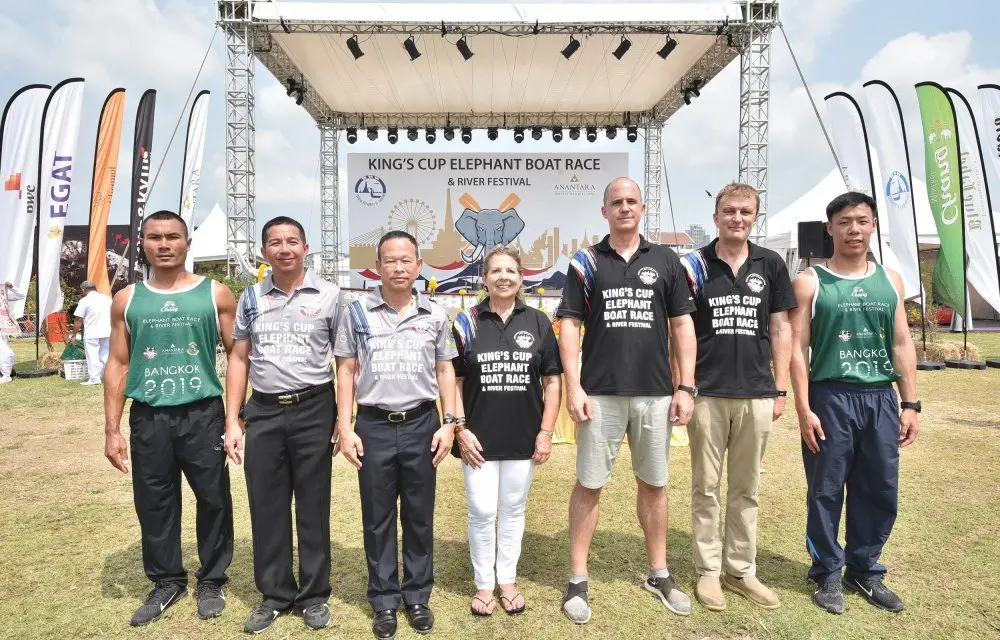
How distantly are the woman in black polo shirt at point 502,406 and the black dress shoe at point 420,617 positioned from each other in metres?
0.20

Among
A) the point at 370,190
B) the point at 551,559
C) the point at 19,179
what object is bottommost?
the point at 551,559

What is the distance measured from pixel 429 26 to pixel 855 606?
10116 millimetres

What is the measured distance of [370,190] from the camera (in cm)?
1555

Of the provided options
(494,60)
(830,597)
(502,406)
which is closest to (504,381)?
(502,406)

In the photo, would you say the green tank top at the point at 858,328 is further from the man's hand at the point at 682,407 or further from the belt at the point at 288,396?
the belt at the point at 288,396

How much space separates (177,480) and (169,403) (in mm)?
379

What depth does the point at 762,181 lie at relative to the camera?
402 inches

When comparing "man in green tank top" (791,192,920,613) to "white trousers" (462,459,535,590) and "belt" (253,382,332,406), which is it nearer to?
"white trousers" (462,459,535,590)

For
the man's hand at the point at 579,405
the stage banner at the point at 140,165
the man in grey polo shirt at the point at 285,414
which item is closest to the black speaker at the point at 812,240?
the man's hand at the point at 579,405

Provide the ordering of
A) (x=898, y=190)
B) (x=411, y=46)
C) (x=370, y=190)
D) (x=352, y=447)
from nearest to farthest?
(x=352, y=447) → (x=898, y=190) → (x=411, y=46) → (x=370, y=190)

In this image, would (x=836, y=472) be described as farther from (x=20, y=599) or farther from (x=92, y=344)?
(x=92, y=344)

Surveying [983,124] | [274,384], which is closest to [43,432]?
[274,384]

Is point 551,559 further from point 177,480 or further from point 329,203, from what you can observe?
point 329,203

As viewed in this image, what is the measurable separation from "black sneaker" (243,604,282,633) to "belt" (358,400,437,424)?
0.90 m
